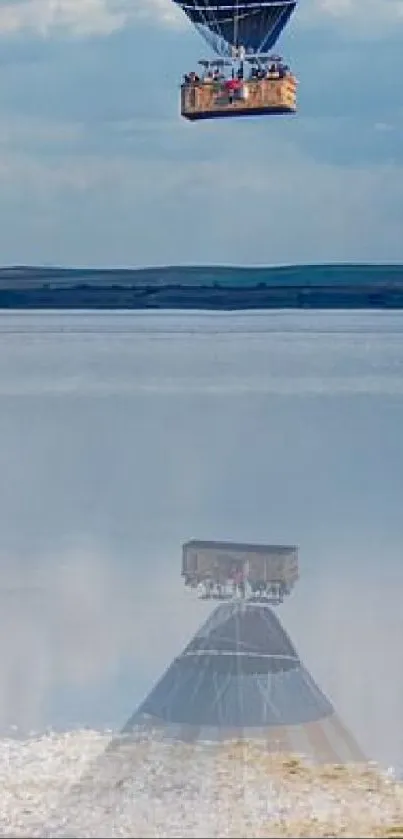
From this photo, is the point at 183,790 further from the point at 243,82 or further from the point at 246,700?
the point at 243,82

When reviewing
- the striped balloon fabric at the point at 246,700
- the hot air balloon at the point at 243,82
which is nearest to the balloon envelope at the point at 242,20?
the hot air balloon at the point at 243,82

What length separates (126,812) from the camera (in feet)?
15.0

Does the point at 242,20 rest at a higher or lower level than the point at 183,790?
higher

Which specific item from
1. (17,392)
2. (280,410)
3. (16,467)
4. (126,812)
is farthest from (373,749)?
(17,392)

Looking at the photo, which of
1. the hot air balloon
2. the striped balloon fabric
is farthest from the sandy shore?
the hot air balloon

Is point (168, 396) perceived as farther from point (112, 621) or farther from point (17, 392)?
point (112, 621)

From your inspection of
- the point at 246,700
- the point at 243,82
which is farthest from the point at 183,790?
the point at 243,82

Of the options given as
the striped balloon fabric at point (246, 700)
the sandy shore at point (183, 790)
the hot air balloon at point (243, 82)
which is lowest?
the sandy shore at point (183, 790)

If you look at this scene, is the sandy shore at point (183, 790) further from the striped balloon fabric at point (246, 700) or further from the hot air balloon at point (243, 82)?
the hot air balloon at point (243, 82)

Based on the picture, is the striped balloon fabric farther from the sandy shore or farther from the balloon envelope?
the balloon envelope

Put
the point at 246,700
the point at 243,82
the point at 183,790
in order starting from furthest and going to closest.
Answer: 1. the point at 243,82
2. the point at 246,700
3. the point at 183,790

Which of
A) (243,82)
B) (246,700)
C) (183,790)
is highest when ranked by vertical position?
(243,82)

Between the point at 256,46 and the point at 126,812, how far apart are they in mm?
7430

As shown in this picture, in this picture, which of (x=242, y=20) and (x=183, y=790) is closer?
(x=183, y=790)
